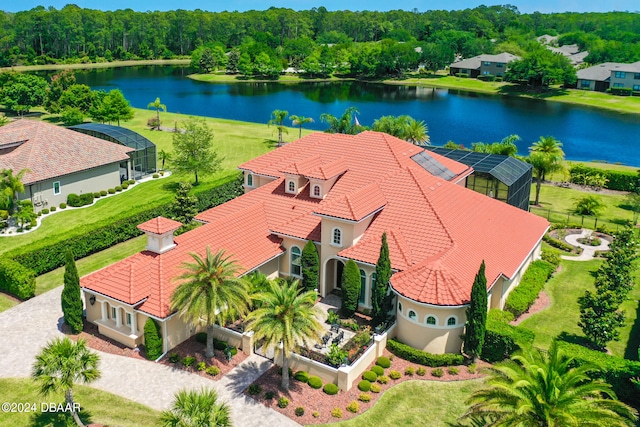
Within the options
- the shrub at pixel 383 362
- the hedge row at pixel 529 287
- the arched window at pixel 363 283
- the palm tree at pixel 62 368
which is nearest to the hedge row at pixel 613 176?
the hedge row at pixel 529 287

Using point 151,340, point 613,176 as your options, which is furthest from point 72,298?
point 613,176

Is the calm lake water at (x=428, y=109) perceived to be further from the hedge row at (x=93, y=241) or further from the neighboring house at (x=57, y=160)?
the hedge row at (x=93, y=241)

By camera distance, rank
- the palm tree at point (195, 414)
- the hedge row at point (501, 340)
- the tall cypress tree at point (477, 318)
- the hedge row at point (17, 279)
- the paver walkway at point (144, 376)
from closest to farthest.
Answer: the palm tree at point (195, 414), the paver walkway at point (144, 376), the tall cypress tree at point (477, 318), the hedge row at point (501, 340), the hedge row at point (17, 279)

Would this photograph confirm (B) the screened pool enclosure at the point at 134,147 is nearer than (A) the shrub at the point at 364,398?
No

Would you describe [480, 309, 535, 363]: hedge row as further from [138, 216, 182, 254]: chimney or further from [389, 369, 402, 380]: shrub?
[138, 216, 182, 254]: chimney

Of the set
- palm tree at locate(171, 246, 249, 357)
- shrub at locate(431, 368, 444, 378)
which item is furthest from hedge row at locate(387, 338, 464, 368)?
palm tree at locate(171, 246, 249, 357)

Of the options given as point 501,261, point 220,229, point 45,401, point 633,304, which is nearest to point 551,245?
point 633,304

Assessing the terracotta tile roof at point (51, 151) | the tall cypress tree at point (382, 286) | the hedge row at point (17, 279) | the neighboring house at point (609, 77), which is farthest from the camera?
the neighboring house at point (609, 77)

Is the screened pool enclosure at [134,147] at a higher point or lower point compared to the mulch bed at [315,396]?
higher
